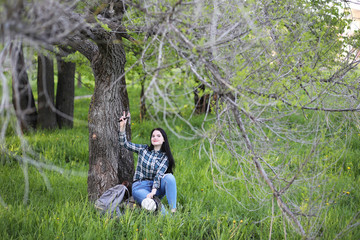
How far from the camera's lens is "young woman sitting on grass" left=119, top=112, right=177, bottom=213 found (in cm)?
451

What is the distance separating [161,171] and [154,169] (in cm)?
14

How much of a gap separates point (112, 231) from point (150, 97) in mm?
2259

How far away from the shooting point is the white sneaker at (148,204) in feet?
14.2

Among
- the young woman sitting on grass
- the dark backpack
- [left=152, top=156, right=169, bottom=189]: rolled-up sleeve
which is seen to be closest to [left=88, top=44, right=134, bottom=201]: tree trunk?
the young woman sitting on grass

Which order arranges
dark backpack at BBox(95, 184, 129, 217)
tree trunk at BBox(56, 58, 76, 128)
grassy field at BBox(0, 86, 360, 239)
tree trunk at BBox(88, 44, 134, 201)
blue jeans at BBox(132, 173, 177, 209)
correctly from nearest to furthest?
grassy field at BBox(0, 86, 360, 239) → dark backpack at BBox(95, 184, 129, 217) → blue jeans at BBox(132, 173, 177, 209) → tree trunk at BBox(88, 44, 134, 201) → tree trunk at BBox(56, 58, 76, 128)

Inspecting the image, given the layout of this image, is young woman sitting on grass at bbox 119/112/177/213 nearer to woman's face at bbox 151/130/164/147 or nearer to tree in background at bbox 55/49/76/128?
woman's face at bbox 151/130/164/147

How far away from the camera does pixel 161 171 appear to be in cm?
456

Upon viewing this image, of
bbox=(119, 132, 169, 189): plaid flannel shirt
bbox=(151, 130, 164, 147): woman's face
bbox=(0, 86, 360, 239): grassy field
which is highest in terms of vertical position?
bbox=(151, 130, 164, 147): woman's face

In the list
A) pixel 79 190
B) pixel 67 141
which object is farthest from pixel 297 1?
pixel 67 141

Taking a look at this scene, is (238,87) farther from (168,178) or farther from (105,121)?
(105,121)

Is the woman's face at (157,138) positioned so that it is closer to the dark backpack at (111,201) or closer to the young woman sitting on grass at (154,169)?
the young woman sitting on grass at (154,169)

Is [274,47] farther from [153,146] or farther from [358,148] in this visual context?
[358,148]

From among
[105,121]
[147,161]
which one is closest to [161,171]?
[147,161]

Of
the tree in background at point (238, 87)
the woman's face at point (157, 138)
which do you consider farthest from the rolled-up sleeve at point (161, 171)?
the tree in background at point (238, 87)
